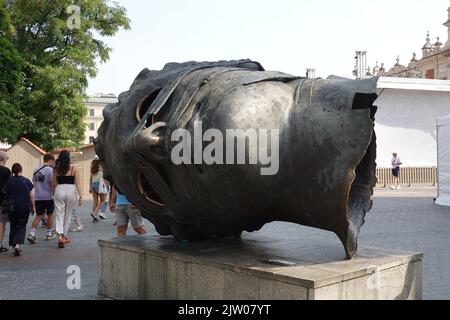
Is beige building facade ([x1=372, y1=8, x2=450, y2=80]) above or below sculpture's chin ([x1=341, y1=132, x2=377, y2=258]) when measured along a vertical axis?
above

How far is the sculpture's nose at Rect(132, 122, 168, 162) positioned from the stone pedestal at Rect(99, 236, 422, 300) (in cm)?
90

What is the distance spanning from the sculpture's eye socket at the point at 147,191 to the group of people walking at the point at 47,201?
2542 millimetres

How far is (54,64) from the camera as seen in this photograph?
23047mm

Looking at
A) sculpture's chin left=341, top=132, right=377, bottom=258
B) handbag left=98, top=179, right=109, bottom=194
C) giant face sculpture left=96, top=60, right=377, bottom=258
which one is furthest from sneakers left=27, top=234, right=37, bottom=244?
sculpture's chin left=341, top=132, right=377, bottom=258

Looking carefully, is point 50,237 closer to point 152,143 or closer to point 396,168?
point 152,143

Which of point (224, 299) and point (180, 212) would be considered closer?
point (224, 299)

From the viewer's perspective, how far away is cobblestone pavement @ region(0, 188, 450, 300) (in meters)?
5.43

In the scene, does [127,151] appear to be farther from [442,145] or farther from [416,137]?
[416,137]

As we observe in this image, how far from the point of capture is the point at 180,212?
167 inches

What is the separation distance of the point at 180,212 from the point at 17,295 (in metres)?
2.22

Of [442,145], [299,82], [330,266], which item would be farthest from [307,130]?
[442,145]

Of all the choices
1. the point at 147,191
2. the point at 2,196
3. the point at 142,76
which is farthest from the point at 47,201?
the point at 147,191

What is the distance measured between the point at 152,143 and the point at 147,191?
698 millimetres

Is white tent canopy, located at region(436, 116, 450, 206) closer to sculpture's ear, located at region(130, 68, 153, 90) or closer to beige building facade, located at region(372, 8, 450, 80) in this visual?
sculpture's ear, located at region(130, 68, 153, 90)
